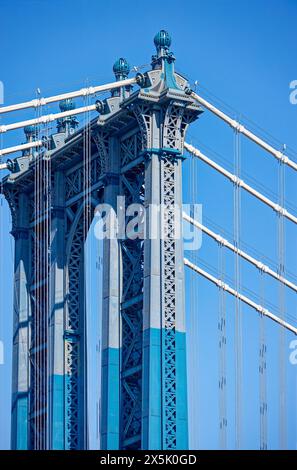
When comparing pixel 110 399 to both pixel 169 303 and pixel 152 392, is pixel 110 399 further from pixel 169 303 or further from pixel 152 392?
pixel 169 303

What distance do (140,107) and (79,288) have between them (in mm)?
11576

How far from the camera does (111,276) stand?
83188 millimetres

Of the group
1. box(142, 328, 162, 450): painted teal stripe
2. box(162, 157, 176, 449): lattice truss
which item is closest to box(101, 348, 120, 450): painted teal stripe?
box(142, 328, 162, 450): painted teal stripe

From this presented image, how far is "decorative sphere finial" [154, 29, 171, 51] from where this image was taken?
82.7m

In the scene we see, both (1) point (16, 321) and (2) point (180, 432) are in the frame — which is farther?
(1) point (16, 321)

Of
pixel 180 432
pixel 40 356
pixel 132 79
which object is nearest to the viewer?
pixel 180 432

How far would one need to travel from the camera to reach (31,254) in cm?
9388

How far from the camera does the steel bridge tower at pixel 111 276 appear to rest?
3118 inches

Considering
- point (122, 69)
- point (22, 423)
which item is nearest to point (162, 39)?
point (122, 69)
